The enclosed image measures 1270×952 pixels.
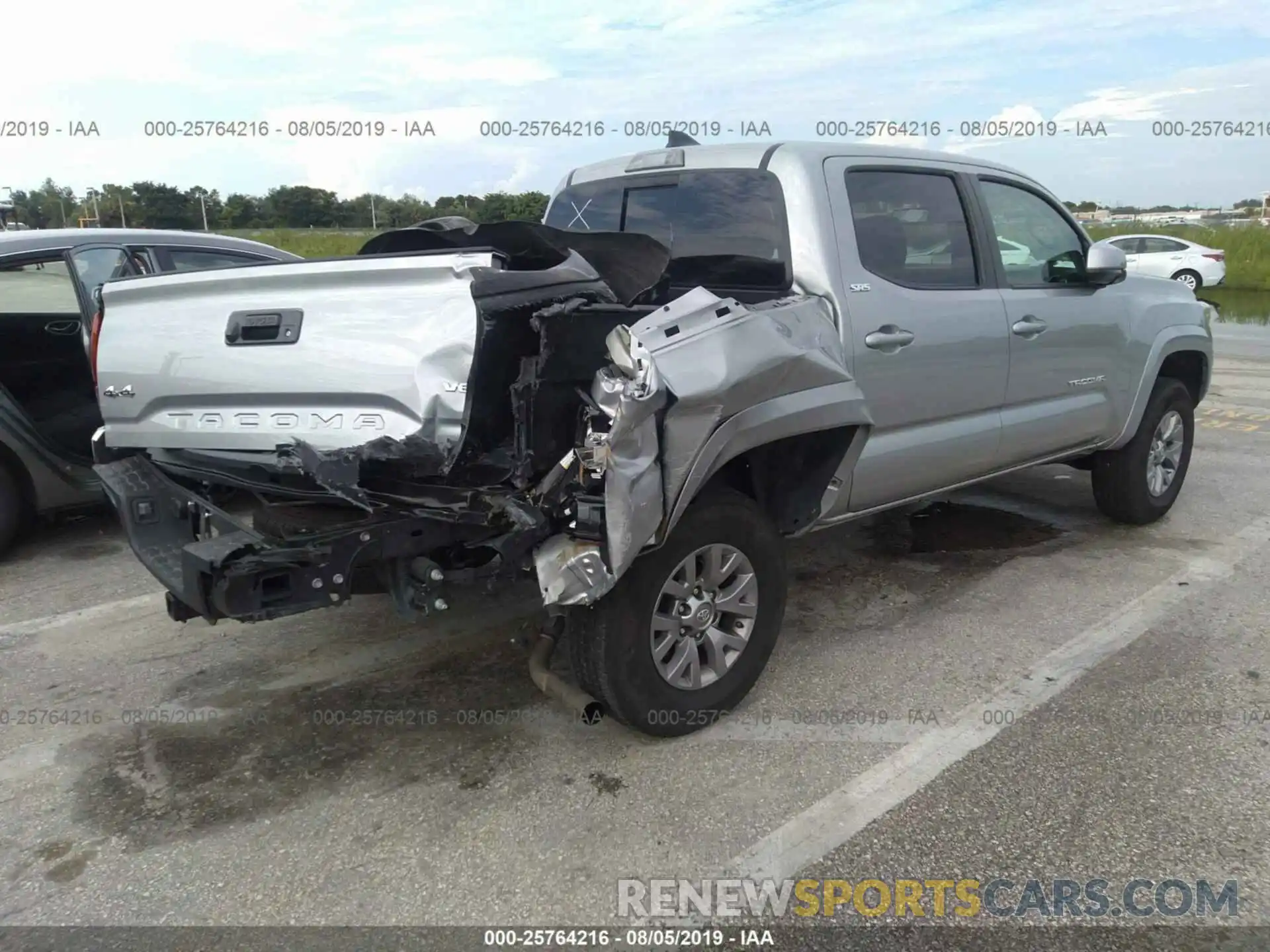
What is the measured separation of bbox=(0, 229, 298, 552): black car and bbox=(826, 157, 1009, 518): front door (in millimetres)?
3327

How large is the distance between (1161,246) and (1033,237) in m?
20.8

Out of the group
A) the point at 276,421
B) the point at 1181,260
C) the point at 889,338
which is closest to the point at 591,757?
the point at 276,421

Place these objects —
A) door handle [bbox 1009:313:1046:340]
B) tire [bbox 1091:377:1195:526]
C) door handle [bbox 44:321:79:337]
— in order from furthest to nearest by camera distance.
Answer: tire [bbox 1091:377:1195:526] → door handle [bbox 44:321:79:337] → door handle [bbox 1009:313:1046:340]

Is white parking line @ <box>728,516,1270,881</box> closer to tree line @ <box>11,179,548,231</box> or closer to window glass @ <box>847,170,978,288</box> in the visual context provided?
window glass @ <box>847,170,978,288</box>

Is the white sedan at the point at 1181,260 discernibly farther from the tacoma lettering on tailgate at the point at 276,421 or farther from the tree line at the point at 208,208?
the tacoma lettering on tailgate at the point at 276,421

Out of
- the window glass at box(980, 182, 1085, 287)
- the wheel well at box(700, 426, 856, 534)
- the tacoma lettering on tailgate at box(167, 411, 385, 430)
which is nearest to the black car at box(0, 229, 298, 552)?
the tacoma lettering on tailgate at box(167, 411, 385, 430)

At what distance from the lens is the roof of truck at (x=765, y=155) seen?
367cm

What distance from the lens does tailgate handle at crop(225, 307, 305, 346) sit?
292cm

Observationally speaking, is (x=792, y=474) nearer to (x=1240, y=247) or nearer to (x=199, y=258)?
(x=199, y=258)

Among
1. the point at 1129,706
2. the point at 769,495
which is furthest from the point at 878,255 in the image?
the point at 1129,706

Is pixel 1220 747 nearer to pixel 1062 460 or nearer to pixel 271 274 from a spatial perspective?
pixel 1062 460

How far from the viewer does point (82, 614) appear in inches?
174

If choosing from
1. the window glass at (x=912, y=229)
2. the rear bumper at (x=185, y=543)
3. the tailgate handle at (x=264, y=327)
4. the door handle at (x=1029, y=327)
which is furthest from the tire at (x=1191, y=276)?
the rear bumper at (x=185, y=543)

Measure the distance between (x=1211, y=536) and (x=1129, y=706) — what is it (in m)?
2.54
